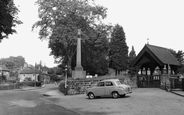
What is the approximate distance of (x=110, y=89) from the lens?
65.5 ft

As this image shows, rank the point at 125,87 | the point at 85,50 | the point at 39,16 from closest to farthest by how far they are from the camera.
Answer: the point at 125,87 → the point at 39,16 → the point at 85,50

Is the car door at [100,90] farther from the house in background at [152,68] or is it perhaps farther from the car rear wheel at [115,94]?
the house in background at [152,68]

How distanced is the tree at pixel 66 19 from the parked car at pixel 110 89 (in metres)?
18.8

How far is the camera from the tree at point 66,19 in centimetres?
Result: 3922

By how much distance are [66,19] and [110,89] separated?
23040 mm

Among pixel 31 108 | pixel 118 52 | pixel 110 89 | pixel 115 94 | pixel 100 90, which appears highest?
pixel 118 52

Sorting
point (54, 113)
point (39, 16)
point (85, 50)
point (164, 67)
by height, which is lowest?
point (54, 113)

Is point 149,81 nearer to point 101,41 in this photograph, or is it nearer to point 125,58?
point 101,41

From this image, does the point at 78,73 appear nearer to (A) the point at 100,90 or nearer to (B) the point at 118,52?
(A) the point at 100,90

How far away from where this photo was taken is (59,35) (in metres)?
38.9

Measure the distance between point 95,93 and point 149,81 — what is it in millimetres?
10857

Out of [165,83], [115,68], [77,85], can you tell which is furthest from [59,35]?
[115,68]

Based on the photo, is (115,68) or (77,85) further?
(115,68)

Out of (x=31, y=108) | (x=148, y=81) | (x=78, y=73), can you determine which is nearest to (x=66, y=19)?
(x=78, y=73)
